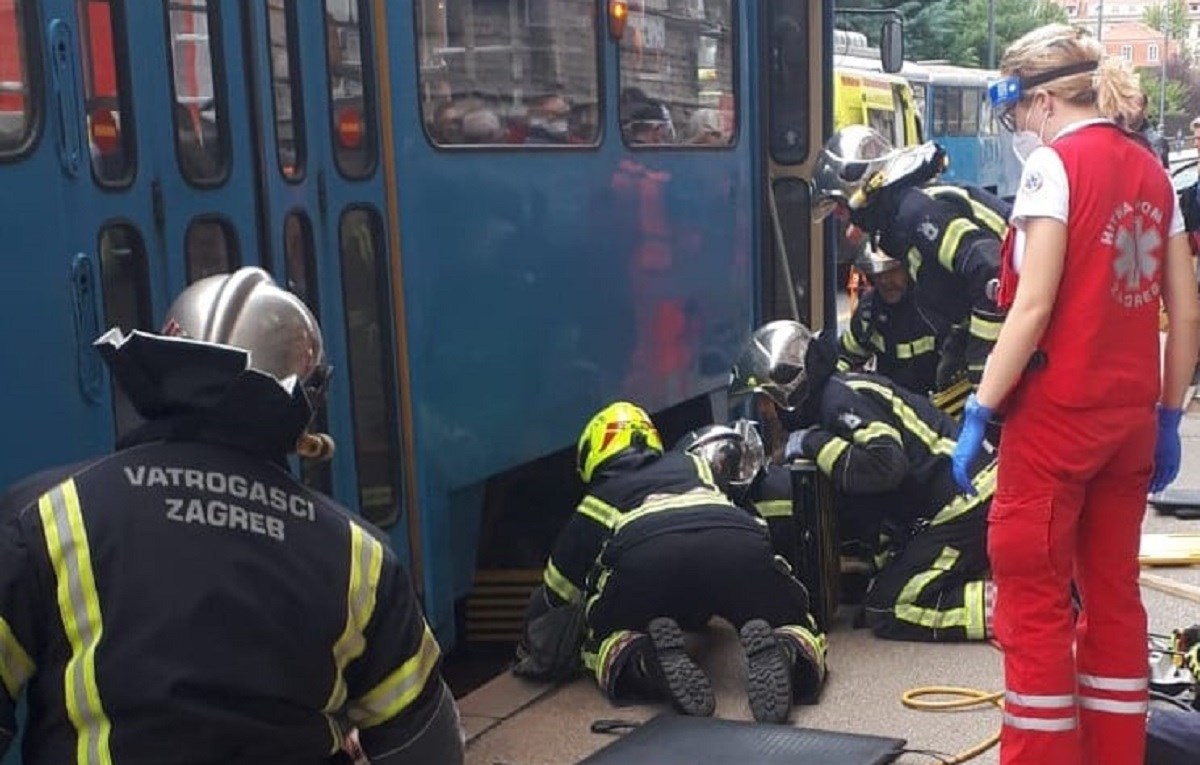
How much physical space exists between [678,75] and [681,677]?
8.76ft

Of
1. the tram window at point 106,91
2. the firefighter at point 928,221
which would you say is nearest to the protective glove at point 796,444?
the firefighter at point 928,221

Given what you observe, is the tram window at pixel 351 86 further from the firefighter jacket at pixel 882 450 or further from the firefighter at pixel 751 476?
the firefighter jacket at pixel 882 450

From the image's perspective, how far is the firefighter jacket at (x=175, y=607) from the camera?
84.2 inches

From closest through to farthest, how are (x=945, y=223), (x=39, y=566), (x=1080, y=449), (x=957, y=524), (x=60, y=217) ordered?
1. (x=39, y=566)
2. (x=60, y=217)
3. (x=1080, y=449)
4. (x=957, y=524)
5. (x=945, y=223)

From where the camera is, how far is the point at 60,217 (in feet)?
11.4

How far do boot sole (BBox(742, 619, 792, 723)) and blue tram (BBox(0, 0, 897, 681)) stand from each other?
0.87 m

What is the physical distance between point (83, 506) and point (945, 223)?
469 centimetres

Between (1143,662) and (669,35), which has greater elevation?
(669,35)

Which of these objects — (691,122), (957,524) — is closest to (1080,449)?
(957,524)

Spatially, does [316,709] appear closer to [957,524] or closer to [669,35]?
[957,524]

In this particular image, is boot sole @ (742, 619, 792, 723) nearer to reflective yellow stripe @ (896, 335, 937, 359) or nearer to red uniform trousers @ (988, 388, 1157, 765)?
red uniform trousers @ (988, 388, 1157, 765)

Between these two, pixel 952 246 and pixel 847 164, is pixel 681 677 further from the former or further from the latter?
pixel 847 164

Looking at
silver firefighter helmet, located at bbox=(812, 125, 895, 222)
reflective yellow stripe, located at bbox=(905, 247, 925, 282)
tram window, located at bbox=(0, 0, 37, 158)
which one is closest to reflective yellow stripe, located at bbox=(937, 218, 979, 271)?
reflective yellow stripe, located at bbox=(905, 247, 925, 282)

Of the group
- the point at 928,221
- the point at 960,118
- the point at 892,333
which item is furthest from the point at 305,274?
the point at 960,118
